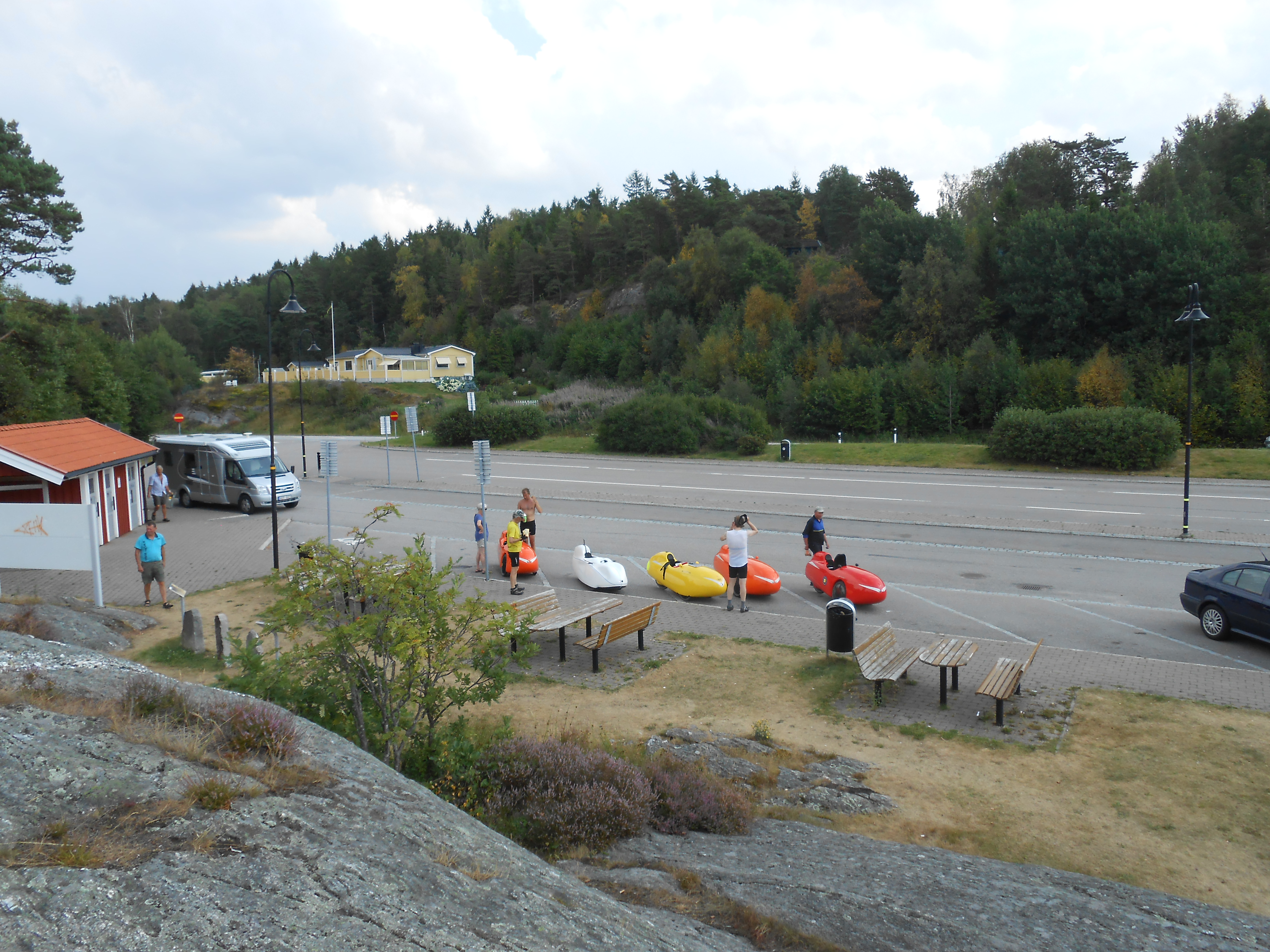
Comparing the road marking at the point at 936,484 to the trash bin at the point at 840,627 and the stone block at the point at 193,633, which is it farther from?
the stone block at the point at 193,633

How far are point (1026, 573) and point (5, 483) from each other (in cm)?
2350

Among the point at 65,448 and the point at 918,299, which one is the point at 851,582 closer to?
the point at 65,448

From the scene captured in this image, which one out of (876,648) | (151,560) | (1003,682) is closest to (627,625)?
(876,648)

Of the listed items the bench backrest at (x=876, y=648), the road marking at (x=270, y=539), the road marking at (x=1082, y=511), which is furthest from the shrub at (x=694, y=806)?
the road marking at (x=1082, y=511)

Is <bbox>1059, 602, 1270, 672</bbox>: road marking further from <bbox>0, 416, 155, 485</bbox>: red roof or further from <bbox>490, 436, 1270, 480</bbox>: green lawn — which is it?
<bbox>0, 416, 155, 485</bbox>: red roof

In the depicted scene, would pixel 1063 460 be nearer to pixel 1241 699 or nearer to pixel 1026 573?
pixel 1026 573

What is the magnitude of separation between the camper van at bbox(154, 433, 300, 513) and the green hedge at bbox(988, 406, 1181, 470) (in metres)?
28.7

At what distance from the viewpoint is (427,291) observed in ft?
440

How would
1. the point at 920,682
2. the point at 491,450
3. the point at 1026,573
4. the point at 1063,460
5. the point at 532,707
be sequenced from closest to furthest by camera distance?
the point at 532,707
the point at 920,682
the point at 1026,573
the point at 1063,460
the point at 491,450

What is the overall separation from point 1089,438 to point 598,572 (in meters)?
25.1

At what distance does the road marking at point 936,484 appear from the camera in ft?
94.3

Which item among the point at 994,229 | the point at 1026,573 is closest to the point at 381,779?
the point at 1026,573

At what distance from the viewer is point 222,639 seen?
12250 millimetres

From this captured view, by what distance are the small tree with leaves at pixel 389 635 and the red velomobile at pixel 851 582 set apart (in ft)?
27.9
